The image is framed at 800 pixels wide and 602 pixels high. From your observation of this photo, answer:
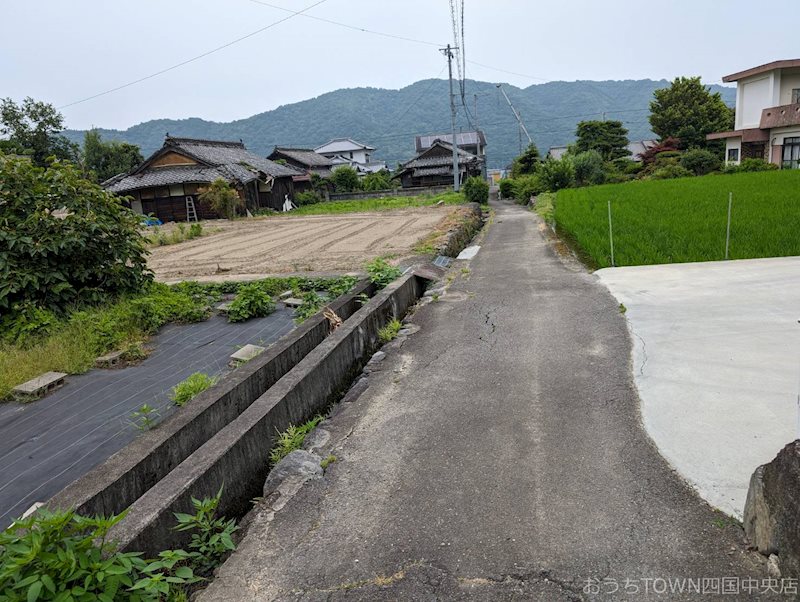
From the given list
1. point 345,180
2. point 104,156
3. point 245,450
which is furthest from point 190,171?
point 245,450

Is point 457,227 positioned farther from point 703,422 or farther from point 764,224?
point 703,422

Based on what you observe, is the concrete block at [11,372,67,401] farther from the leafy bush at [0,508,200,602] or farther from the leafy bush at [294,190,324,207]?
the leafy bush at [294,190,324,207]

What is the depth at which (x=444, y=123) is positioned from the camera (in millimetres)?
108188

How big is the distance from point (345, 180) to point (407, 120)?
75998 mm

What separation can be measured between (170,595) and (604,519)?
85.8 inches

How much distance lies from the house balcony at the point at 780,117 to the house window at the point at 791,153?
39.0 inches

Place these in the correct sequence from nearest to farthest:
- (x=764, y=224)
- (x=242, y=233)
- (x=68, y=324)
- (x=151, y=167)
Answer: (x=68, y=324) < (x=764, y=224) < (x=242, y=233) < (x=151, y=167)

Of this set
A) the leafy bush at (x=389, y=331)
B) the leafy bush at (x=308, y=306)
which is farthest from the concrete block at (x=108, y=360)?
the leafy bush at (x=389, y=331)

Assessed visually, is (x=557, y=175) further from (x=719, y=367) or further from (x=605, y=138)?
(x=719, y=367)

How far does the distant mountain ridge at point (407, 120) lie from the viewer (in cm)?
10525

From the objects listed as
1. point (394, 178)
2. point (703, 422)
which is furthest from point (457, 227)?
point (394, 178)

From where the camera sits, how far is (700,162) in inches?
1224

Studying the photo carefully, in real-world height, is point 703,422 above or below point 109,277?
below

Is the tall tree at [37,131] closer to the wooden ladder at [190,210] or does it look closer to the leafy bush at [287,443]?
the wooden ladder at [190,210]
